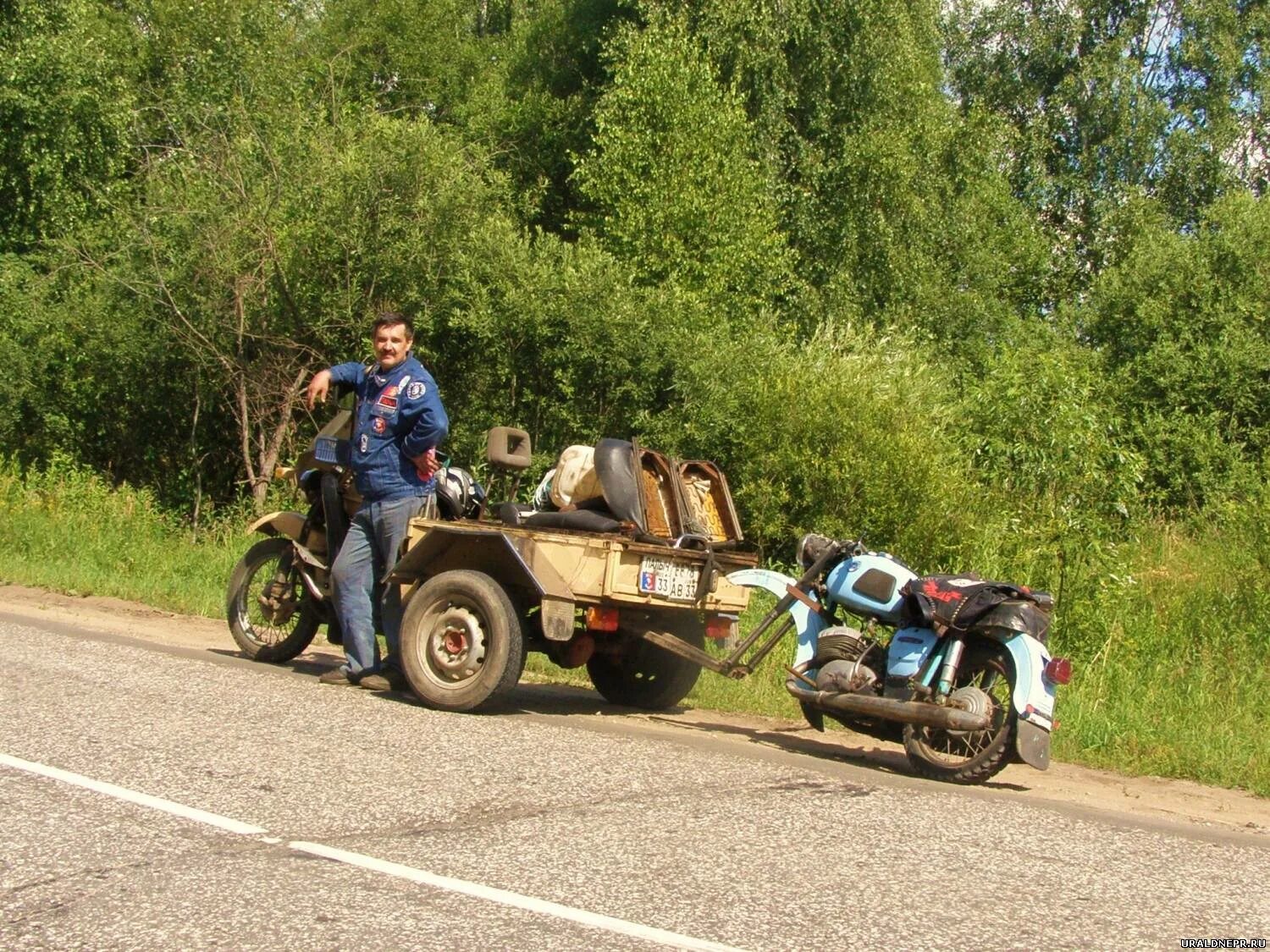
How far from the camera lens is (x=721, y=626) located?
9.16 metres

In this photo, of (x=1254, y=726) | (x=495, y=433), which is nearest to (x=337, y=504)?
(x=495, y=433)

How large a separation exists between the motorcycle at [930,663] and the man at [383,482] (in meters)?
2.40

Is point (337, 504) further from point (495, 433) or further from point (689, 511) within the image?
point (689, 511)

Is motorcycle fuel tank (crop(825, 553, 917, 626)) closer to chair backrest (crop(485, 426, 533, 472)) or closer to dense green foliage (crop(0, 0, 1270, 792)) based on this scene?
dense green foliage (crop(0, 0, 1270, 792))

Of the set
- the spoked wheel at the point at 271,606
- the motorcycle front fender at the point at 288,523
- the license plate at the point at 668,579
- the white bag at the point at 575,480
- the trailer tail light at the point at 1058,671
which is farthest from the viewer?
the motorcycle front fender at the point at 288,523

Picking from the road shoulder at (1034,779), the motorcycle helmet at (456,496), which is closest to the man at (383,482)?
the motorcycle helmet at (456,496)

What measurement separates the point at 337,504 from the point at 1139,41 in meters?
38.6

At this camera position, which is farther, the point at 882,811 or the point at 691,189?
the point at 691,189

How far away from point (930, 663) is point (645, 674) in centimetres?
250

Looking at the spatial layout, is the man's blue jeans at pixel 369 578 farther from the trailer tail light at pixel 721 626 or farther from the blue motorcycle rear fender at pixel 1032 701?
the blue motorcycle rear fender at pixel 1032 701

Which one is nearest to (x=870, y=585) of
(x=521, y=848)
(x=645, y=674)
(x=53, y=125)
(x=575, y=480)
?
(x=575, y=480)

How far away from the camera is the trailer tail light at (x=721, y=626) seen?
916 centimetres

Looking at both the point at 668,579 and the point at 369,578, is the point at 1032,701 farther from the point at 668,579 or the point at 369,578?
the point at 369,578

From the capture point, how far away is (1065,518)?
14172 mm
